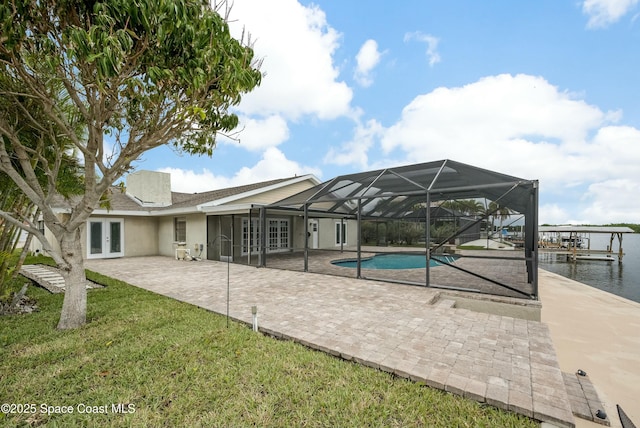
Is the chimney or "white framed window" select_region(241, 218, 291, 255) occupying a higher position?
the chimney

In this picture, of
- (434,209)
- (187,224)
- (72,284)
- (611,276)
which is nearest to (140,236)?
(187,224)

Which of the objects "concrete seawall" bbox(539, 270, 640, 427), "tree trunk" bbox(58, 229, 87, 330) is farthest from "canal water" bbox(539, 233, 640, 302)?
"tree trunk" bbox(58, 229, 87, 330)

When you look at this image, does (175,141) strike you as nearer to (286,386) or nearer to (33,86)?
(33,86)

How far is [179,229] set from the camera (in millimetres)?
14891

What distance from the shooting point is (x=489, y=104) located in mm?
11727

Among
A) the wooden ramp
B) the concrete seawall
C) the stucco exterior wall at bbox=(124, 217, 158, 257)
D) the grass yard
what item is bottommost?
the concrete seawall

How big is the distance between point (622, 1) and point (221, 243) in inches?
623

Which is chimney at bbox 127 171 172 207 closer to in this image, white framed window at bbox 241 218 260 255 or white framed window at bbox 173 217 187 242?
white framed window at bbox 173 217 187 242

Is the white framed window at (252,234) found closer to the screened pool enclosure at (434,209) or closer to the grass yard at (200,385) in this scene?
the screened pool enclosure at (434,209)

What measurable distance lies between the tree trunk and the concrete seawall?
22.2 ft

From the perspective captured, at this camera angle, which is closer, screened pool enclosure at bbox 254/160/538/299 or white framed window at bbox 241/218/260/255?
screened pool enclosure at bbox 254/160/538/299

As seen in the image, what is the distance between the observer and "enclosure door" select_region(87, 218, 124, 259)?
13.5 metres

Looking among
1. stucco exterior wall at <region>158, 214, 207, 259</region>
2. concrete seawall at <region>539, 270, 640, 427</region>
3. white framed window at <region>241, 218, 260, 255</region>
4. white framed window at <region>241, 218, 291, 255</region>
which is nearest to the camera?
concrete seawall at <region>539, 270, 640, 427</region>

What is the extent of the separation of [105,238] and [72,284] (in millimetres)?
11249
